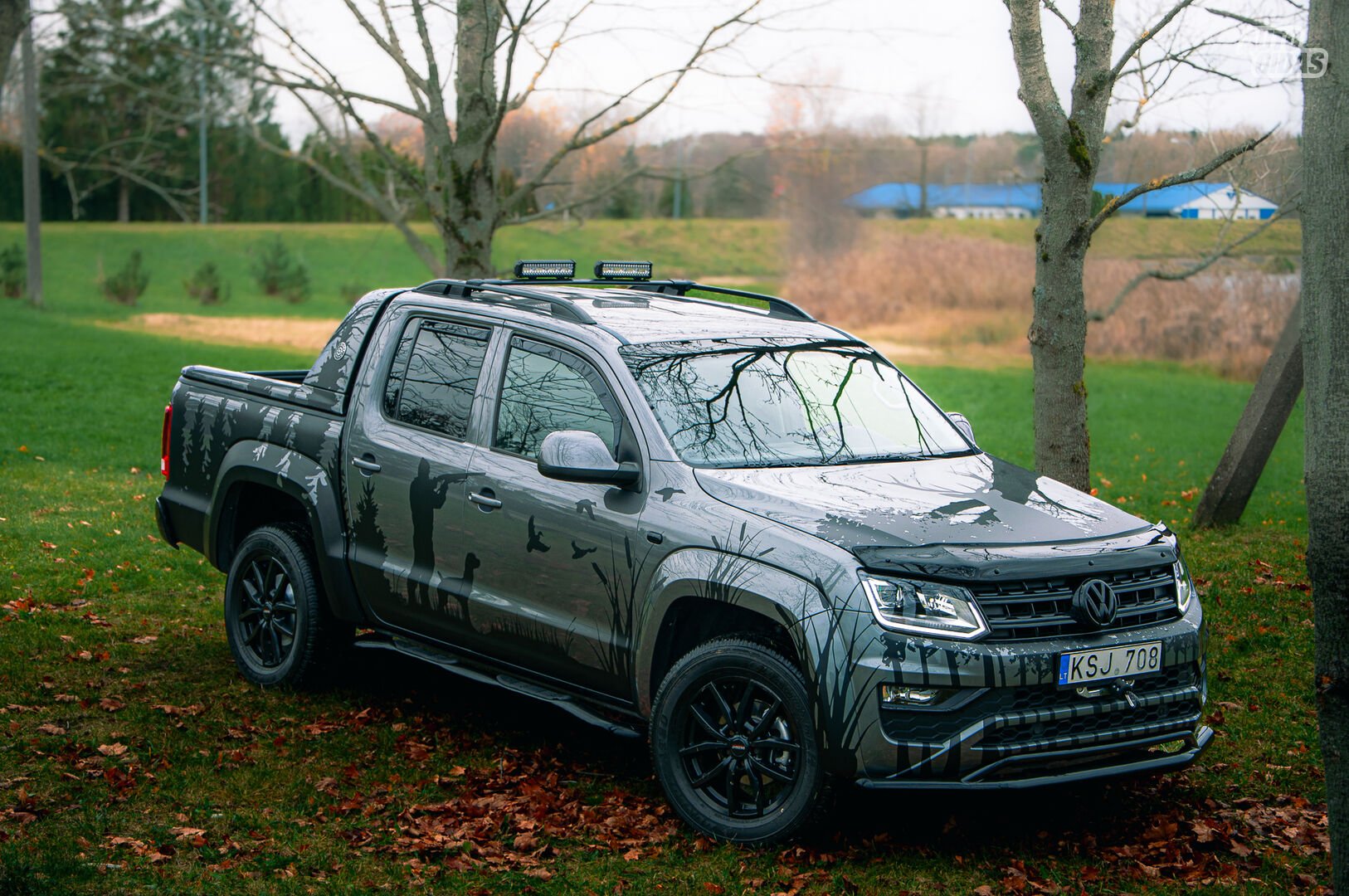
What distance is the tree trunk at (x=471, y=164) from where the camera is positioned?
36.0 ft

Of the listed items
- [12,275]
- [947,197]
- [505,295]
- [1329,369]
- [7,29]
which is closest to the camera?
[1329,369]

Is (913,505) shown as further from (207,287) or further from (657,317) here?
(207,287)

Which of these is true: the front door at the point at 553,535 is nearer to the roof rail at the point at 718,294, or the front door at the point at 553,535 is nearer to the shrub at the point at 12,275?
the roof rail at the point at 718,294

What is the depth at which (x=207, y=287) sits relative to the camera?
46.5m

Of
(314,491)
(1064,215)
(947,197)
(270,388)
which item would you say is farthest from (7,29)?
(947,197)

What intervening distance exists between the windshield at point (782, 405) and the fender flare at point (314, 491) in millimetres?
1808

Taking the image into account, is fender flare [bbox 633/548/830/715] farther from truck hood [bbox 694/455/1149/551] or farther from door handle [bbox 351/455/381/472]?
door handle [bbox 351/455/381/472]

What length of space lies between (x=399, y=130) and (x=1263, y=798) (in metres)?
14.2

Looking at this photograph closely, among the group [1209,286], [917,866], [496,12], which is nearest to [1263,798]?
[917,866]

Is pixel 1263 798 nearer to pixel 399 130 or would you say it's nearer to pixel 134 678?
pixel 134 678

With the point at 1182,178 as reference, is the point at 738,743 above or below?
below

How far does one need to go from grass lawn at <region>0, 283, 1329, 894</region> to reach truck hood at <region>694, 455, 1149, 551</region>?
94 cm

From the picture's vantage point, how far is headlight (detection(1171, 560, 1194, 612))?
16.9 ft

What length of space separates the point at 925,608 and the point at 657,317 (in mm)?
2187
